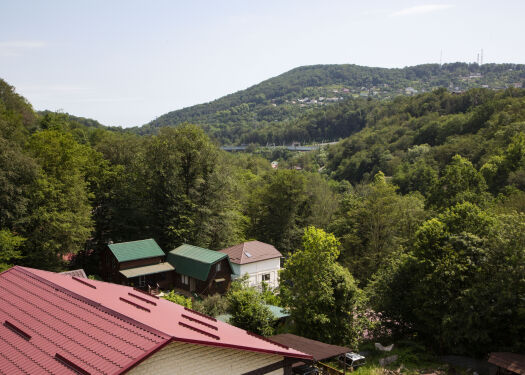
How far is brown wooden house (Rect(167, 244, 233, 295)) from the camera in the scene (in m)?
33.8

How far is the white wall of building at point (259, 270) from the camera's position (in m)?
37.1

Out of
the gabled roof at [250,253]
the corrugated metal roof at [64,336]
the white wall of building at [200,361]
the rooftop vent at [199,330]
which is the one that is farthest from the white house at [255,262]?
the white wall of building at [200,361]

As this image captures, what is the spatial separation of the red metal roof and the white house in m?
21.5

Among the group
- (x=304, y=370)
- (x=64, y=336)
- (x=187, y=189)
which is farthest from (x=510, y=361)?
(x=187, y=189)

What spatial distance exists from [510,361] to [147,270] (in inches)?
1022

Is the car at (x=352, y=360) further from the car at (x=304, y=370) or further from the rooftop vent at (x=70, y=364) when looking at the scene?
the rooftop vent at (x=70, y=364)

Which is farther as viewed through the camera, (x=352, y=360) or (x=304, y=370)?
(x=352, y=360)

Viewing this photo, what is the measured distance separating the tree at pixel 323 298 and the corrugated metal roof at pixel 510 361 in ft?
23.1

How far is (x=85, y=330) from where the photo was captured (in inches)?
444

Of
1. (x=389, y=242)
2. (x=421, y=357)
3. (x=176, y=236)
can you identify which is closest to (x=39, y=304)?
(x=421, y=357)

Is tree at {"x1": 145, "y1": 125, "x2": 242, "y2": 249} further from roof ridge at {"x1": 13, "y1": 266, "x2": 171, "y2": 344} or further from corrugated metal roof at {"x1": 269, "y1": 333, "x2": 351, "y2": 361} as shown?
roof ridge at {"x1": 13, "y1": 266, "x2": 171, "y2": 344}

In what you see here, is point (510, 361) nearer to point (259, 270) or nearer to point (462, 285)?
point (462, 285)

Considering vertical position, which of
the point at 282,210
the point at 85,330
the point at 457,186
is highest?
the point at 457,186

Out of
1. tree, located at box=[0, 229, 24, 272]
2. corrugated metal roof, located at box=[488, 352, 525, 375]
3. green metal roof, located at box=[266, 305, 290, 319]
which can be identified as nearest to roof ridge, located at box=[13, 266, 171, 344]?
tree, located at box=[0, 229, 24, 272]
